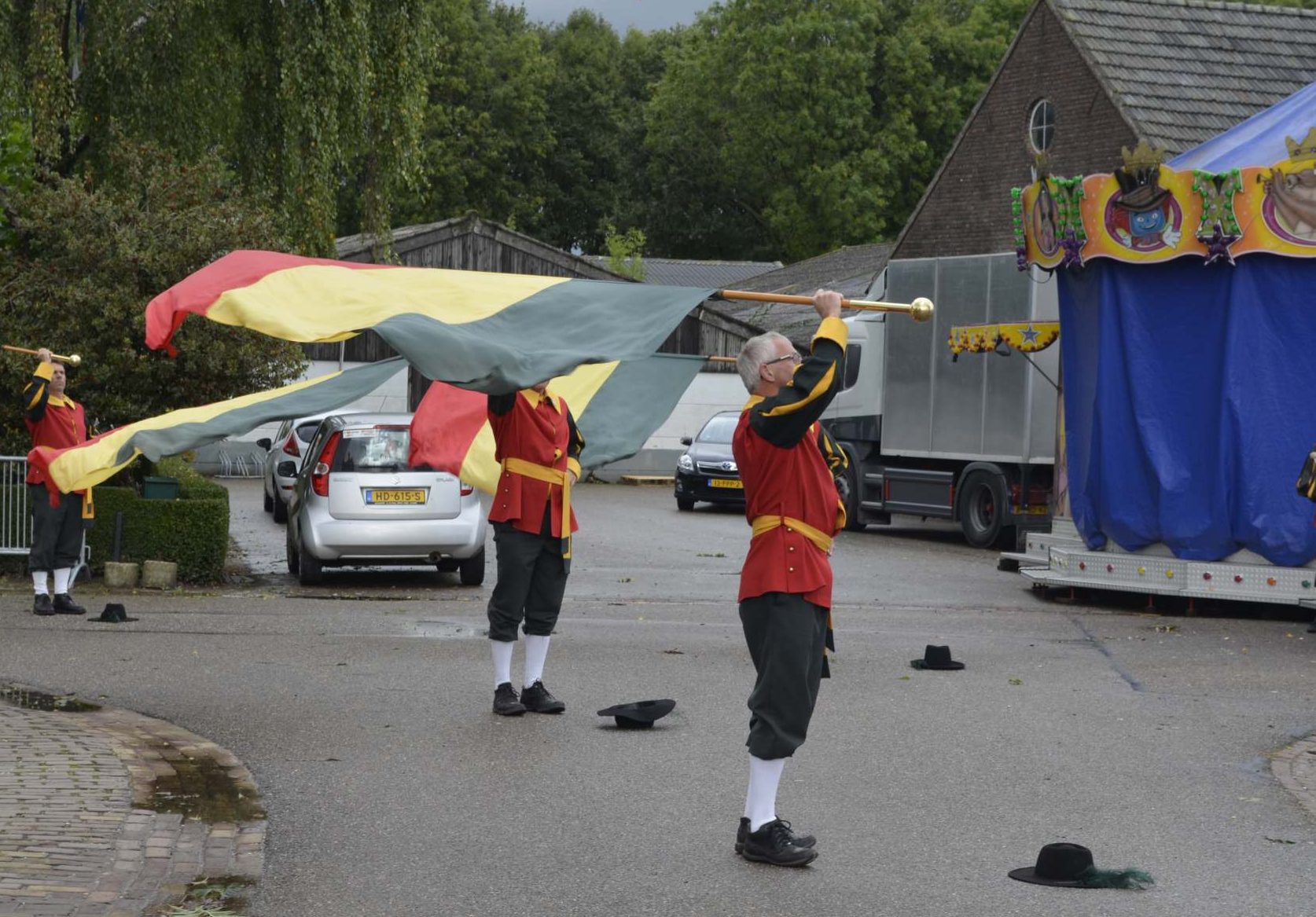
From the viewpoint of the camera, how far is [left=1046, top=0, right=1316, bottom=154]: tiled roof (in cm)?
2884

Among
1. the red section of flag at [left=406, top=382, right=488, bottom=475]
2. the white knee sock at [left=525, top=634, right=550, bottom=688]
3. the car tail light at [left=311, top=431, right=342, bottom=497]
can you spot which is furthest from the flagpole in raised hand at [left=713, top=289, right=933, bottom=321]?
the car tail light at [left=311, top=431, right=342, bottom=497]

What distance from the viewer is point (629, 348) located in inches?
320

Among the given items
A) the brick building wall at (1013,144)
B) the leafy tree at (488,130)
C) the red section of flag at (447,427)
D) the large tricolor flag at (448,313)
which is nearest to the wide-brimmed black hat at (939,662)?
the red section of flag at (447,427)

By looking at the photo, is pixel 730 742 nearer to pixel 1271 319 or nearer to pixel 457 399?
pixel 457 399

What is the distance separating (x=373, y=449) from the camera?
53.9 feet

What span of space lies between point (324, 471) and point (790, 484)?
33.5 feet

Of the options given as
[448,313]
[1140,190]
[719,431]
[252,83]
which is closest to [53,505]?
[448,313]

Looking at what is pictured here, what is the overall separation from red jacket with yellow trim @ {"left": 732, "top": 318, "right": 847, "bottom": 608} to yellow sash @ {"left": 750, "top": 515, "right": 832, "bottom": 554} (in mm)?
16

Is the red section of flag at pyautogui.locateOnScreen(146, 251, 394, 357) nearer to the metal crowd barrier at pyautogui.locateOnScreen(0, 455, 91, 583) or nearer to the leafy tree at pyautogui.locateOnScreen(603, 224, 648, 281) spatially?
the metal crowd barrier at pyautogui.locateOnScreen(0, 455, 91, 583)

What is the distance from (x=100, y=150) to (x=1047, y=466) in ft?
39.3

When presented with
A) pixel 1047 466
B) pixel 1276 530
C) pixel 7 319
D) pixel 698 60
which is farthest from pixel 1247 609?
pixel 698 60

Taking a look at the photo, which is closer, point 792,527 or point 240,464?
point 792,527

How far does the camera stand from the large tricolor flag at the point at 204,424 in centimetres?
855

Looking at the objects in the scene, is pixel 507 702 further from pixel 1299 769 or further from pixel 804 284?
pixel 804 284
